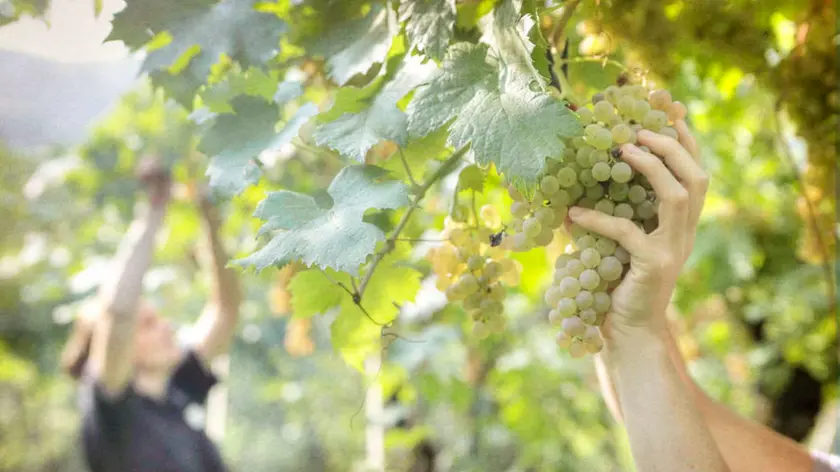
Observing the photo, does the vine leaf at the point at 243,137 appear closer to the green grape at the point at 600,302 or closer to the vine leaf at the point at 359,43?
the vine leaf at the point at 359,43

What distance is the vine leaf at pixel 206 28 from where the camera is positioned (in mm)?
514

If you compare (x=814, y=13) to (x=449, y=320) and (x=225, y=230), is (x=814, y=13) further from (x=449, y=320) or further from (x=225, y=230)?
(x=225, y=230)

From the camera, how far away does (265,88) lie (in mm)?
572

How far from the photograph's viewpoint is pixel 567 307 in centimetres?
43

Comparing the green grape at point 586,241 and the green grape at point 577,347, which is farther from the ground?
the green grape at point 586,241

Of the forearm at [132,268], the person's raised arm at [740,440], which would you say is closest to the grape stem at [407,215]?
the person's raised arm at [740,440]

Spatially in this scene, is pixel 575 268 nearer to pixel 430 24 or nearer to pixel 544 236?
pixel 544 236

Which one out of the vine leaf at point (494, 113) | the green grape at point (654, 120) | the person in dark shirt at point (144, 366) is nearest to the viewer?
the vine leaf at point (494, 113)

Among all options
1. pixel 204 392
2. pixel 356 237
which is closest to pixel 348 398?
pixel 204 392

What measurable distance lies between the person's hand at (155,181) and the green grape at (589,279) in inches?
59.5

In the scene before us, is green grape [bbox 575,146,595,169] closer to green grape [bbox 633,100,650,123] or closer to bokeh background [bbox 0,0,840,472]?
green grape [bbox 633,100,650,123]

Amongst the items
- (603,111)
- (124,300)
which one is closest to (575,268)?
(603,111)

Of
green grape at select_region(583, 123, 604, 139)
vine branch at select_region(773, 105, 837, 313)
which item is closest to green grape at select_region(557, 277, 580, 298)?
green grape at select_region(583, 123, 604, 139)

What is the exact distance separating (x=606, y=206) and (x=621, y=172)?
33mm
